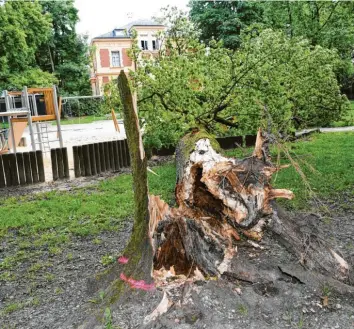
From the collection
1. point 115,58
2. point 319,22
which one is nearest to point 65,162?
point 319,22

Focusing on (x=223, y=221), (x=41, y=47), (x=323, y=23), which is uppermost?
(x=41, y=47)

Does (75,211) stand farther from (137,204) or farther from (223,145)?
(223,145)

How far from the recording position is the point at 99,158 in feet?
33.6

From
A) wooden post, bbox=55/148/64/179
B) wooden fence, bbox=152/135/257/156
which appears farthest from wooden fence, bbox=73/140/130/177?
wooden fence, bbox=152/135/257/156

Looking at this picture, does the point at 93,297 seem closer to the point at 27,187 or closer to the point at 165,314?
the point at 165,314

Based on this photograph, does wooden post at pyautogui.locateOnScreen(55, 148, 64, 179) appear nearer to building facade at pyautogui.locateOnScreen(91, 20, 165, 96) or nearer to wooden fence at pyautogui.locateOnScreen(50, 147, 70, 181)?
wooden fence at pyautogui.locateOnScreen(50, 147, 70, 181)

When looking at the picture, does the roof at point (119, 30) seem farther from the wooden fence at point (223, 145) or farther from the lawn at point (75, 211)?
the lawn at point (75, 211)

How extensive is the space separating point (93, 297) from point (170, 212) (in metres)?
1.04

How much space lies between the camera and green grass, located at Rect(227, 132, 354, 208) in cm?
685

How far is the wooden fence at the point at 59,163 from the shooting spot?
9.70 meters

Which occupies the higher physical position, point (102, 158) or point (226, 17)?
point (226, 17)

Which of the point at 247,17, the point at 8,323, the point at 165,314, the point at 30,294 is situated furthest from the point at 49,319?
the point at 247,17

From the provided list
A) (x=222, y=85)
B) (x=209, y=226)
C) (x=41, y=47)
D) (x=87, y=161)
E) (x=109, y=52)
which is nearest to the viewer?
(x=209, y=226)

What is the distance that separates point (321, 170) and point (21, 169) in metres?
6.66
